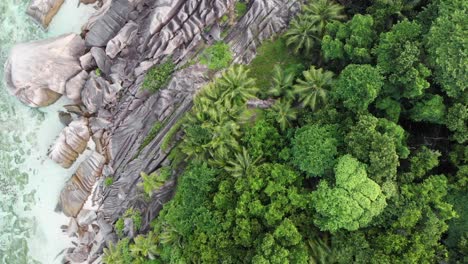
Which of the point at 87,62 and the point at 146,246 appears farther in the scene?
the point at 87,62

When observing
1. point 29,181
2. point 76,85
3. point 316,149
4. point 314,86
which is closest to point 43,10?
point 76,85

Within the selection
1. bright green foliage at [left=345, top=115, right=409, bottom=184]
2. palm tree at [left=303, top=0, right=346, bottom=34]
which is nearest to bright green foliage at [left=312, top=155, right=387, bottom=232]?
bright green foliage at [left=345, top=115, right=409, bottom=184]

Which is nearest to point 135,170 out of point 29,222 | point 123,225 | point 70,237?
point 123,225

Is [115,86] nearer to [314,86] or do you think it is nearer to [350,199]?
[314,86]

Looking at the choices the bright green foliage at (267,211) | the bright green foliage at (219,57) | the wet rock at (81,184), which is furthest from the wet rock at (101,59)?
the bright green foliage at (267,211)

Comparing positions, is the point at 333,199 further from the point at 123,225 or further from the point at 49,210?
the point at 49,210

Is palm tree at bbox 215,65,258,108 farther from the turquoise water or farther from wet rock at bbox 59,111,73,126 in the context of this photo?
the turquoise water
